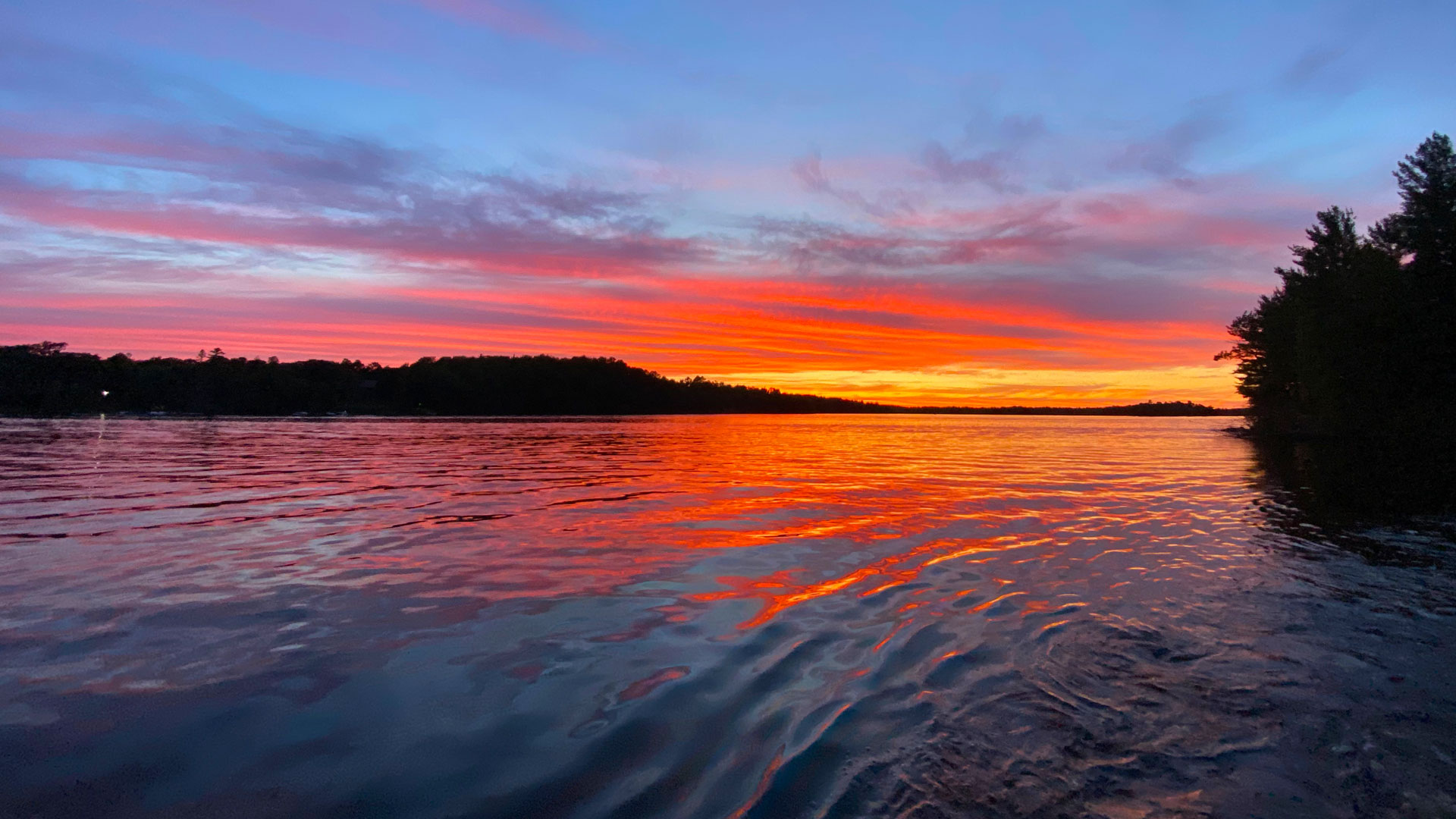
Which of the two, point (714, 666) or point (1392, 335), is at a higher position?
point (1392, 335)

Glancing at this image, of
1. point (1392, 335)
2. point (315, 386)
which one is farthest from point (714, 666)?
point (315, 386)

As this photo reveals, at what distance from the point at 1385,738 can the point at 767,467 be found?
23058mm

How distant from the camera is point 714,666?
20.5 feet

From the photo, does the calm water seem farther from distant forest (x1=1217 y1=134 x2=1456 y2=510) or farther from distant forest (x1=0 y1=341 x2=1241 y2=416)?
distant forest (x1=0 y1=341 x2=1241 y2=416)

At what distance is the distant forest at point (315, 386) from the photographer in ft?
341

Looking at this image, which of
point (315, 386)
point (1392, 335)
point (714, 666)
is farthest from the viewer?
point (315, 386)

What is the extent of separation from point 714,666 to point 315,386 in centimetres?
13837

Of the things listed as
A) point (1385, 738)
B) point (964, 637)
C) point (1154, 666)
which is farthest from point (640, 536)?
point (1385, 738)

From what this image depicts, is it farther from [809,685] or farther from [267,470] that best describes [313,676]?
[267,470]

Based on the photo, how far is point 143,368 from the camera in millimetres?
120438

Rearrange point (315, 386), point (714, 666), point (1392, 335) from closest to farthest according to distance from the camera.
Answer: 1. point (714, 666)
2. point (1392, 335)
3. point (315, 386)

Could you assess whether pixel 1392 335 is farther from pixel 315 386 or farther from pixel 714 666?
pixel 315 386

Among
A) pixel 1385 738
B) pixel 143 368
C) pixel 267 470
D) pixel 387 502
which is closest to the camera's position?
pixel 1385 738

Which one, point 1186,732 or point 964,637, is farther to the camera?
point 964,637
